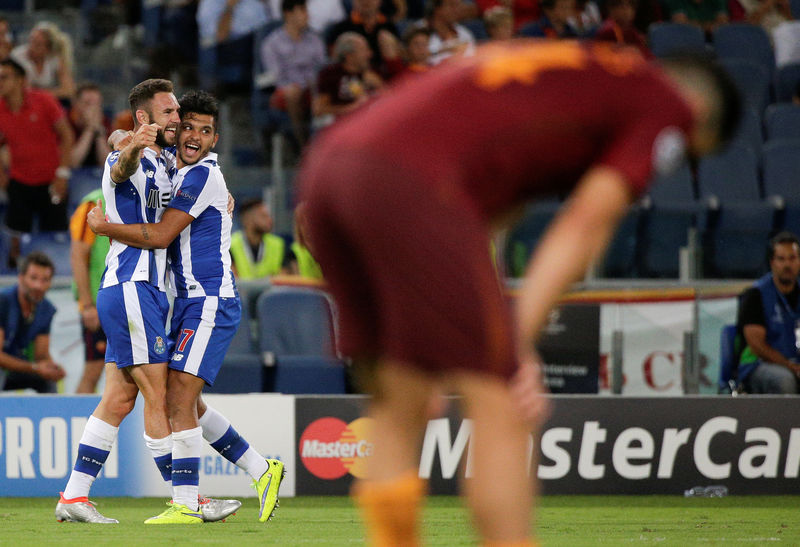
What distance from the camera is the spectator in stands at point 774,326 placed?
28.5 ft

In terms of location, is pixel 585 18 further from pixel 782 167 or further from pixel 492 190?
pixel 492 190

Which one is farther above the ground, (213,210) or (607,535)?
(213,210)

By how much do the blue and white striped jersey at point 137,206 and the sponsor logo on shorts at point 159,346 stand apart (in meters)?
0.29

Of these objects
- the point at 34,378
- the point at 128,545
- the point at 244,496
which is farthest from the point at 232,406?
the point at 128,545

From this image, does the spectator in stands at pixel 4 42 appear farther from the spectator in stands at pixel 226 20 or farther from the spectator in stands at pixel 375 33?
the spectator in stands at pixel 375 33

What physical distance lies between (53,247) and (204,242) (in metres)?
4.76

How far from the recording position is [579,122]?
2.63 m

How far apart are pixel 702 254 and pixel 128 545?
568 centimetres

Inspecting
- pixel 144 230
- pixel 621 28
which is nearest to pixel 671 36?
pixel 621 28

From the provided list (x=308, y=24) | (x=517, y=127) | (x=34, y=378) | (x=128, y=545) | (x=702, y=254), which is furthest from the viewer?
(x=308, y=24)

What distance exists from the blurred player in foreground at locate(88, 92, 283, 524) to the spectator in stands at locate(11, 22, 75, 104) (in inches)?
248

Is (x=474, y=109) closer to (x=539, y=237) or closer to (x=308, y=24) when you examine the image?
(x=539, y=237)

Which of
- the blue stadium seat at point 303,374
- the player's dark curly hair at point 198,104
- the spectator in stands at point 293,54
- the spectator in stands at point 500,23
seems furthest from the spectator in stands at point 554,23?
the player's dark curly hair at point 198,104

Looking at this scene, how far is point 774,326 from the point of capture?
8797 mm
